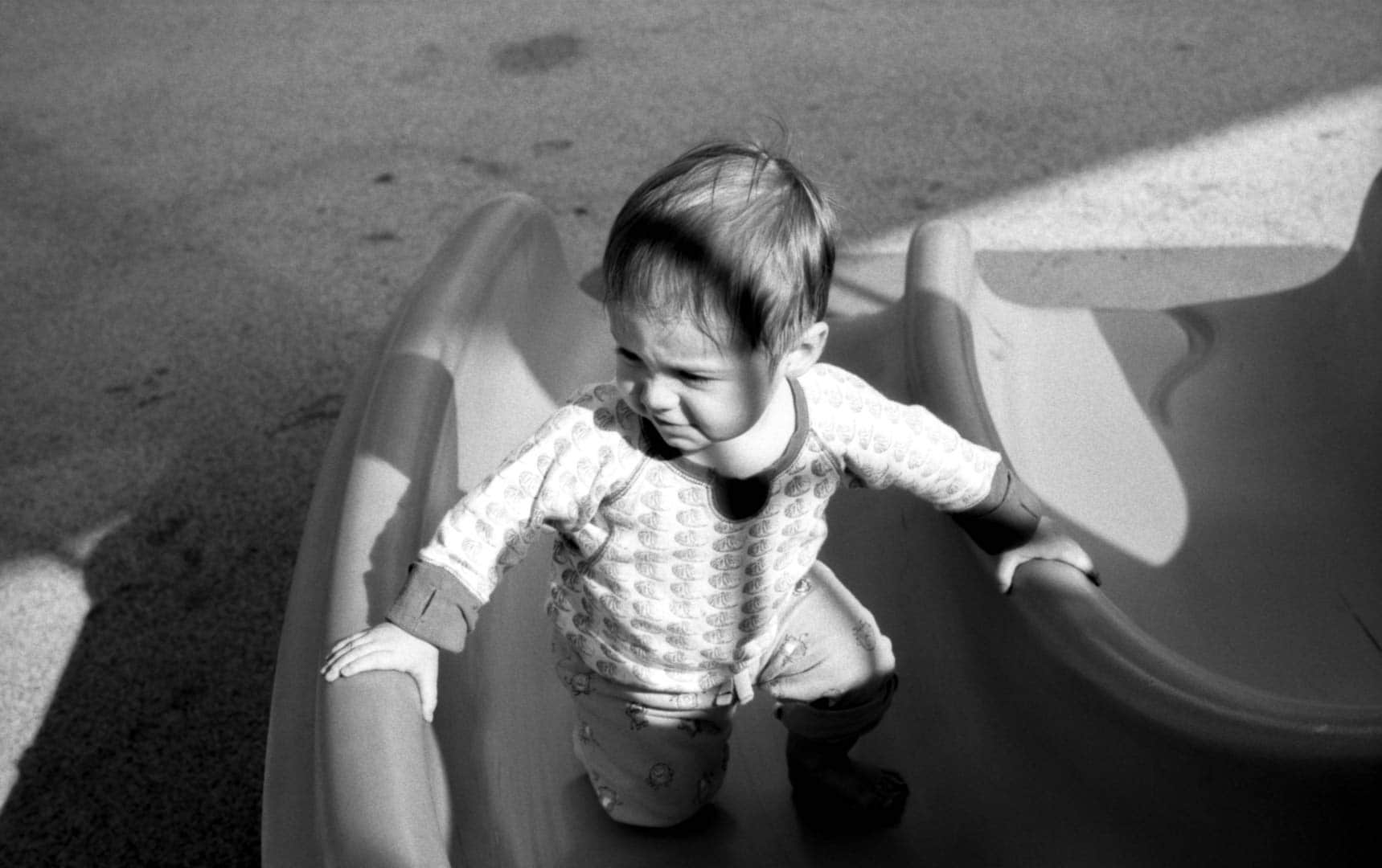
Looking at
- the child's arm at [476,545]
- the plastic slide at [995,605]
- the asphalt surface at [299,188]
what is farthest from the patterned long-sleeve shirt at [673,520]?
the asphalt surface at [299,188]

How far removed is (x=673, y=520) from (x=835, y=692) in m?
0.20

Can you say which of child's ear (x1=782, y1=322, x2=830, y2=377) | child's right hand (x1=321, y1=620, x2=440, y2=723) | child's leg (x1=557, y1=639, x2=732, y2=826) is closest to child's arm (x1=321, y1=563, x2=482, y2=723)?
child's right hand (x1=321, y1=620, x2=440, y2=723)

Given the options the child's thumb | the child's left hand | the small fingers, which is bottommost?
the child's thumb

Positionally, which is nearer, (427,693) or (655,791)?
(427,693)

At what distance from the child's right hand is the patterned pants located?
5.4 inches

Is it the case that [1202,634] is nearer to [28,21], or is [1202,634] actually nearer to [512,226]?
[512,226]

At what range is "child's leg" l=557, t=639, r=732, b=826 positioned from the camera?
0.96 metres

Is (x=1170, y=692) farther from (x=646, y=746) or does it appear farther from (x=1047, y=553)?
(x=646, y=746)

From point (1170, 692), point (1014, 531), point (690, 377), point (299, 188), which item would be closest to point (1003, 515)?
point (1014, 531)

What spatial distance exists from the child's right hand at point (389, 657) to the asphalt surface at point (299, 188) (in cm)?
41

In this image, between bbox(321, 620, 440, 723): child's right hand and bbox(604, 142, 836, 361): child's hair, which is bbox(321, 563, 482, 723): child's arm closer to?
bbox(321, 620, 440, 723): child's right hand

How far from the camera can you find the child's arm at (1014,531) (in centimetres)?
95

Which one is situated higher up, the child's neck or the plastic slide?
the child's neck

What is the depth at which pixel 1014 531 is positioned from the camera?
963 mm
